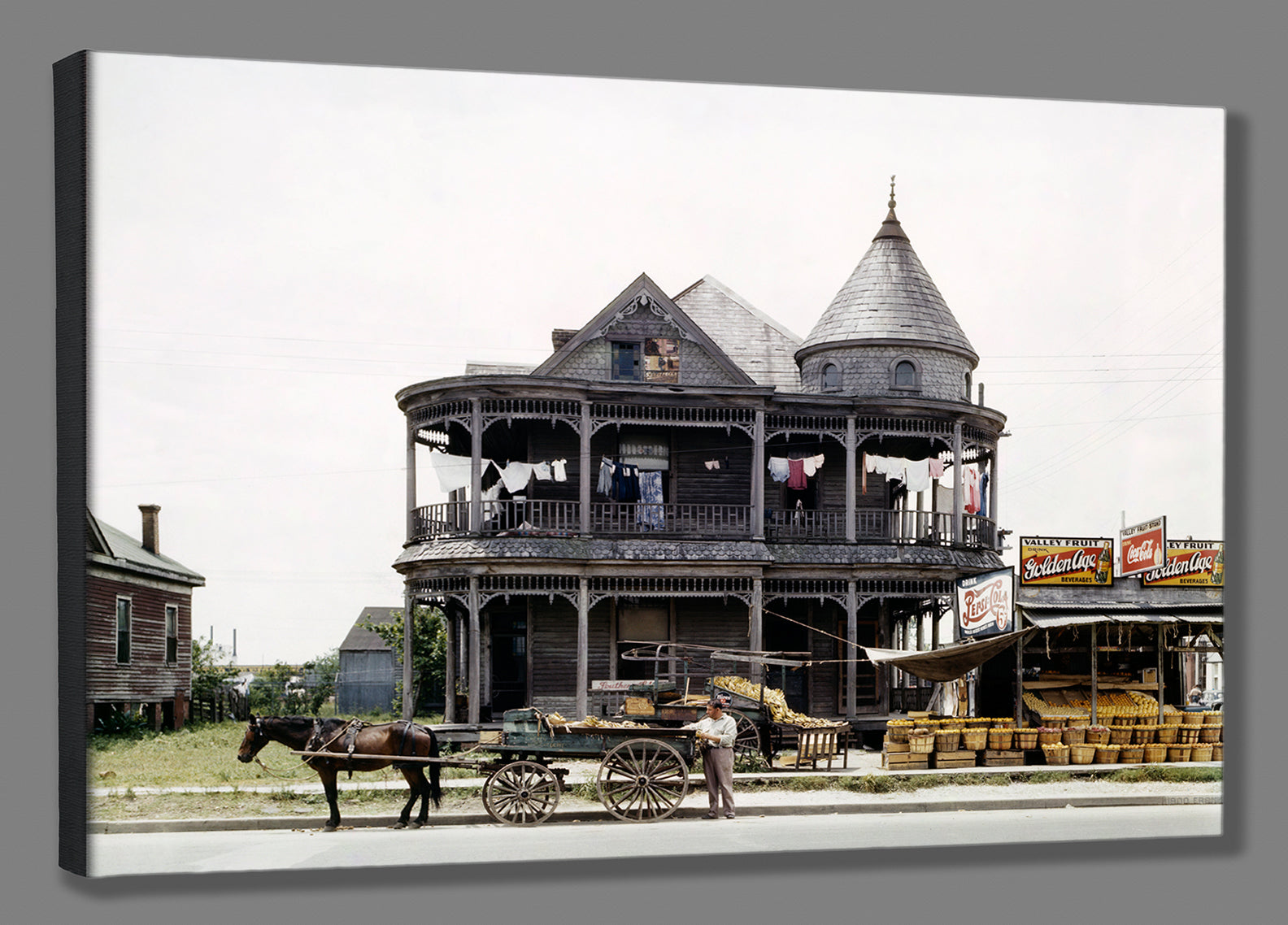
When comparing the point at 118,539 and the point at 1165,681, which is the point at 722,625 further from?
the point at 118,539

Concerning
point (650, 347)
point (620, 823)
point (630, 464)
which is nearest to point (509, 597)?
point (630, 464)

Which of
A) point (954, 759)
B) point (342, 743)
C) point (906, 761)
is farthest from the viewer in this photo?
point (954, 759)

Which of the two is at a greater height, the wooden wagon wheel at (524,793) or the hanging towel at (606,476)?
the hanging towel at (606,476)

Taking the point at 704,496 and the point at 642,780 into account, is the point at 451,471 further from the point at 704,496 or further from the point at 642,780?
the point at 642,780

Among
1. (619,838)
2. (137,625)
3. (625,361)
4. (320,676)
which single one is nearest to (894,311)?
(625,361)

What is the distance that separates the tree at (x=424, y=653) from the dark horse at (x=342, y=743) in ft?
43.6


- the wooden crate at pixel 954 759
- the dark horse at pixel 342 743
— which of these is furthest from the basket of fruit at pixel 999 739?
the dark horse at pixel 342 743

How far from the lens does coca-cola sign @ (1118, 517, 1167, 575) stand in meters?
21.3

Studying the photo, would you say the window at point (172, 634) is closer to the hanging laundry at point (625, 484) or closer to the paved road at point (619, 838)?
the paved road at point (619, 838)

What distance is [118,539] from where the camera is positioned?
1662cm

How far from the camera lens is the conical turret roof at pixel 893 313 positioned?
87.6 ft

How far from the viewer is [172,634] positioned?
64.7 ft

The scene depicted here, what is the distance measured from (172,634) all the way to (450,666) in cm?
633

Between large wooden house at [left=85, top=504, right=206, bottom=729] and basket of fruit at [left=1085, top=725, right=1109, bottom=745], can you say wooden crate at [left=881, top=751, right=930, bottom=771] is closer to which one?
basket of fruit at [left=1085, top=725, right=1109, bottom=745]
